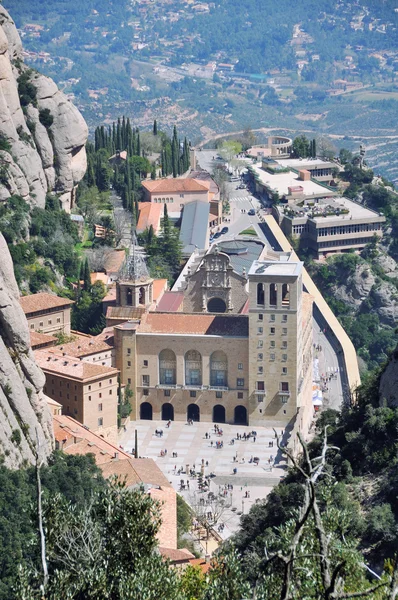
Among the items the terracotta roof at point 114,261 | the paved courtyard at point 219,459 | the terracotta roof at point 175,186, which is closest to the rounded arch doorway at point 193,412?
the paved courtyard at point 219,459

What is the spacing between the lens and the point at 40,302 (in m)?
85.1

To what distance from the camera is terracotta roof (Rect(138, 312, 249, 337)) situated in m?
82.4

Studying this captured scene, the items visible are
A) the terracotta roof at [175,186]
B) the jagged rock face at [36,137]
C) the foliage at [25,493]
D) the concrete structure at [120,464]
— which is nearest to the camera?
the foliage at [25,493]

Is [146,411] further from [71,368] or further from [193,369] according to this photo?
[71,368]

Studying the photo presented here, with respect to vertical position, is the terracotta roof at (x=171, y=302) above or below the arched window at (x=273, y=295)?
below

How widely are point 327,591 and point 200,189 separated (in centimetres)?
8860

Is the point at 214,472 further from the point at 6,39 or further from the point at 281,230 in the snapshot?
the point at 281,230

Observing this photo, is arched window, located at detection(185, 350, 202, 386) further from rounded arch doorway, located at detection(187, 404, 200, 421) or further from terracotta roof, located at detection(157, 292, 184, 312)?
terracotta roof, located at detection(157, 292, 184, 312)

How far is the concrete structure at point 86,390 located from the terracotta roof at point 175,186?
38.2 meters

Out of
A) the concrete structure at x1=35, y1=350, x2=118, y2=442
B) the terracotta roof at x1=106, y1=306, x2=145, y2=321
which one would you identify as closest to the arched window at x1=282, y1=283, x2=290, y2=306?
the terracotta roof at x1=106, y1=306, x2=145, y2=321

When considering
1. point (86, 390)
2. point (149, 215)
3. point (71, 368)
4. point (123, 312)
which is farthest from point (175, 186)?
point (86, 390)

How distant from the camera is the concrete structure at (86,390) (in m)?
76.5

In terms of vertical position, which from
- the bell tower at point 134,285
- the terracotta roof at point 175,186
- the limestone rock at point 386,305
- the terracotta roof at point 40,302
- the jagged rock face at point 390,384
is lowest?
the limestone rock at point 386,305

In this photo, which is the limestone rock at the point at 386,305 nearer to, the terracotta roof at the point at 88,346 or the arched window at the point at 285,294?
the arched window at the point at 285,294
